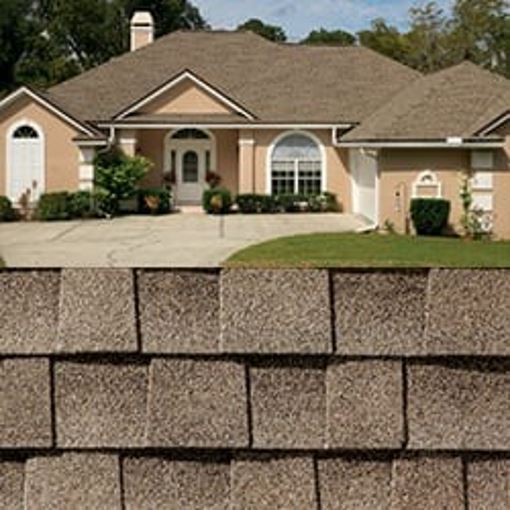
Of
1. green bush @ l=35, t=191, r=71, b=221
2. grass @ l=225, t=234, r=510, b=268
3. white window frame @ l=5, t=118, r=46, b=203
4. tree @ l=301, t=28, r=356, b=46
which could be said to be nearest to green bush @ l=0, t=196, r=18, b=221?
green bush @ l=35, t=191, r=71, b=221

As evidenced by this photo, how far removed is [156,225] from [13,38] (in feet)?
116

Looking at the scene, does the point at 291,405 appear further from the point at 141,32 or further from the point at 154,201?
the point at 141,32

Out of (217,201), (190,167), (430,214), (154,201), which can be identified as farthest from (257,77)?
(430,214)

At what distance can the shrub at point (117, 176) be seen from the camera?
3091 centimetres

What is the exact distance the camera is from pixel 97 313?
2463 millimetres

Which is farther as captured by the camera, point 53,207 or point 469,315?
point 53,207

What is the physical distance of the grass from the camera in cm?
1733

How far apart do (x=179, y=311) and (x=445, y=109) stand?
1012 inches

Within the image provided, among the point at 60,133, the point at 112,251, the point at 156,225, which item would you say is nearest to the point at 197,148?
the point at 60,133

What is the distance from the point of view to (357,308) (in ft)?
8.10

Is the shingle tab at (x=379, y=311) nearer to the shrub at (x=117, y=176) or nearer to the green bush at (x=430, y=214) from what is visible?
the green bush at (x=430, y=214)

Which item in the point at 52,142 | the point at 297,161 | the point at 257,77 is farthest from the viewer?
the point at 257,77

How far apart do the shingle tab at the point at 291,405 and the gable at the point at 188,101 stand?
31.7 metres

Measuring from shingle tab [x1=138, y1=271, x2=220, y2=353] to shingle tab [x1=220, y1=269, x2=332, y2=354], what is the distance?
33 millimetres
